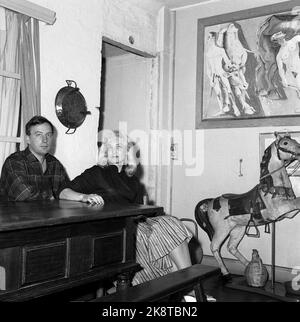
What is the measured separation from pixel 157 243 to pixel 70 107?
1852 millimetres

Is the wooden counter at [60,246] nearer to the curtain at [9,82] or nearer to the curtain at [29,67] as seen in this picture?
the curtain at [9,82]

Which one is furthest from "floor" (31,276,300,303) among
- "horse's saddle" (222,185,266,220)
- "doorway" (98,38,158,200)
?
"doorway" (98,38,158,200)

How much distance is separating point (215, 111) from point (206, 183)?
97cm

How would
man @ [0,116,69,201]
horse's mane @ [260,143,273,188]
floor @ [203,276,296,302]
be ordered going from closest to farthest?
man @ [0,116,69,201], floor @ [203,276,296,302], horse's mane @ [260,143,273,188]

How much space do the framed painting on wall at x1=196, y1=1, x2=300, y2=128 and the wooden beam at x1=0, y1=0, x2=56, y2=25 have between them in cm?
224

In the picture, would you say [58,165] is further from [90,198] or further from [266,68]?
[266,68]

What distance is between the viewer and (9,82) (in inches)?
149

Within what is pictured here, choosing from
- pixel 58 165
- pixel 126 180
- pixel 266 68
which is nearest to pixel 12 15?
pixel 58 165

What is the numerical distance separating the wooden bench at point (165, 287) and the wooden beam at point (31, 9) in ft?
9.27

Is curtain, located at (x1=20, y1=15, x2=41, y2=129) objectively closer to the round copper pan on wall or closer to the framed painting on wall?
the round copper pan on wall

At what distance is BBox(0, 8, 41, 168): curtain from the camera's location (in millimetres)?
3750

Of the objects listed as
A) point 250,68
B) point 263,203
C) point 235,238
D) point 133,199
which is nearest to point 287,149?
point 263,203

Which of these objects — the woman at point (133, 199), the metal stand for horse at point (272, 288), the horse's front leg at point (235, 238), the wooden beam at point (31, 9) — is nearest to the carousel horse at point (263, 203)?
the horse's front leg at point (235, 238)

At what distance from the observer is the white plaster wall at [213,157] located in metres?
4.91
